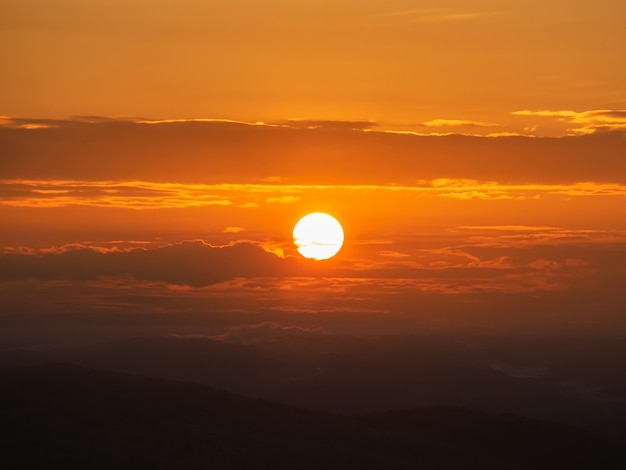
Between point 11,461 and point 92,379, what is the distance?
23.8 metres

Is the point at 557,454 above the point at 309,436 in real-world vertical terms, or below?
above

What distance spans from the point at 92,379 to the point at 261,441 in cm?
1709

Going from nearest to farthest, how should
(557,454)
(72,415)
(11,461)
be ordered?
(11,461), (72,415), (557,454)

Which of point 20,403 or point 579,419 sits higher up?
point 579,419

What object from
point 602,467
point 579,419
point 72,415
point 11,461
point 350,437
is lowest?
point 11,461

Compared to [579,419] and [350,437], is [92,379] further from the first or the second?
[579,419]

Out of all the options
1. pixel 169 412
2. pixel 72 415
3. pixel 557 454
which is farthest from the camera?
pixel 557 454

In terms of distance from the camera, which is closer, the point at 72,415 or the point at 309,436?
the point at 72,415

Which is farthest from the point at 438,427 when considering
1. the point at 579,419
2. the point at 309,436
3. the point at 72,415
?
the point at 579,419

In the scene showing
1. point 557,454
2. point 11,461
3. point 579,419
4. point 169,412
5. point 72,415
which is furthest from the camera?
point 579,419

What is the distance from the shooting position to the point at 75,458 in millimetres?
50156

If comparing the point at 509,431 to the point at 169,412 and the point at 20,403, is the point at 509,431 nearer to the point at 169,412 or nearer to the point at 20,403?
the point at 169,412

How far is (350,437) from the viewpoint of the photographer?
66188 millimetres

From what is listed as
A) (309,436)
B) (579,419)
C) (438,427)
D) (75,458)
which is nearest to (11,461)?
(75,458)
